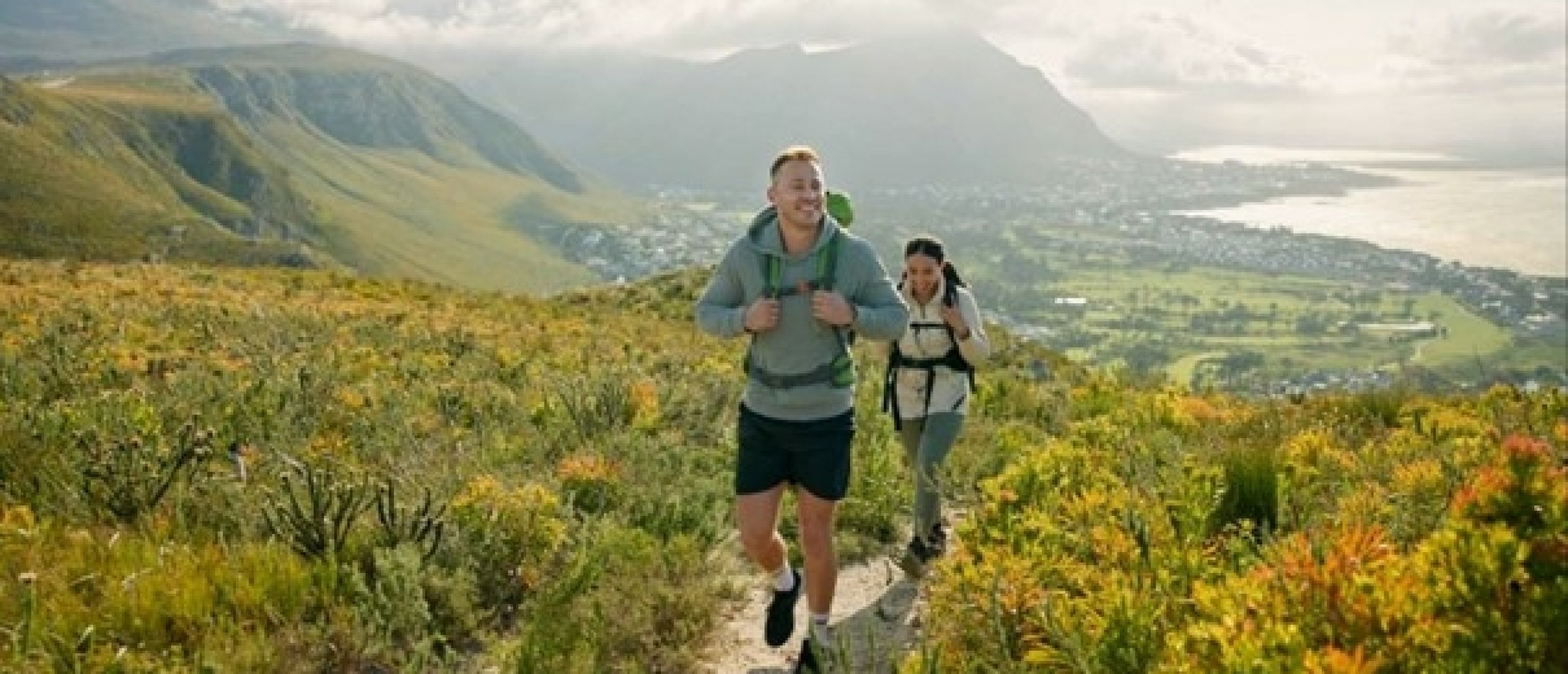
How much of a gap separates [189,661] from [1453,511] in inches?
172

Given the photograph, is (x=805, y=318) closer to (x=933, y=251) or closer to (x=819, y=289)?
(x=819, y=289)

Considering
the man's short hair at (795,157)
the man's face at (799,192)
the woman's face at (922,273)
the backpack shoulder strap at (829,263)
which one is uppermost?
the man's short hair at (795,157)

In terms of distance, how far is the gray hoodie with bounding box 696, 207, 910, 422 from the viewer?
4766mm

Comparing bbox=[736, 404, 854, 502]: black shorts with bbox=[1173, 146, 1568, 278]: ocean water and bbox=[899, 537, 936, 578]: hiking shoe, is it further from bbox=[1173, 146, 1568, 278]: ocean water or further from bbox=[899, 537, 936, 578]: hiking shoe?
bbox=[1173, 146, 1568, 278]: ocean water

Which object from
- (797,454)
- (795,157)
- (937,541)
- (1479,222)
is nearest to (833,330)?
(797,454)

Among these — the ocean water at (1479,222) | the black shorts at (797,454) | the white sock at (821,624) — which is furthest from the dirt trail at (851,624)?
the ocean water at (1479,222)

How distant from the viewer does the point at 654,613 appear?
206 inches

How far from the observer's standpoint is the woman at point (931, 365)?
642cm

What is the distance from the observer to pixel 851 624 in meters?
5.86

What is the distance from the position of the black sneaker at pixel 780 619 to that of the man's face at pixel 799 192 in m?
1.89

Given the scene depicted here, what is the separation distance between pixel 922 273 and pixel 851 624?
2.16 m

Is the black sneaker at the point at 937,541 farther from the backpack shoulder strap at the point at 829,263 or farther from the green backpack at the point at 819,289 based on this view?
the backpack shoulder strap at the point at 829,263

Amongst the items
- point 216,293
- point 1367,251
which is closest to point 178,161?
point 216,293

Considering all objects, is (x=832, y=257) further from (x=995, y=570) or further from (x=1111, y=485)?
(x=1111, y=485)
